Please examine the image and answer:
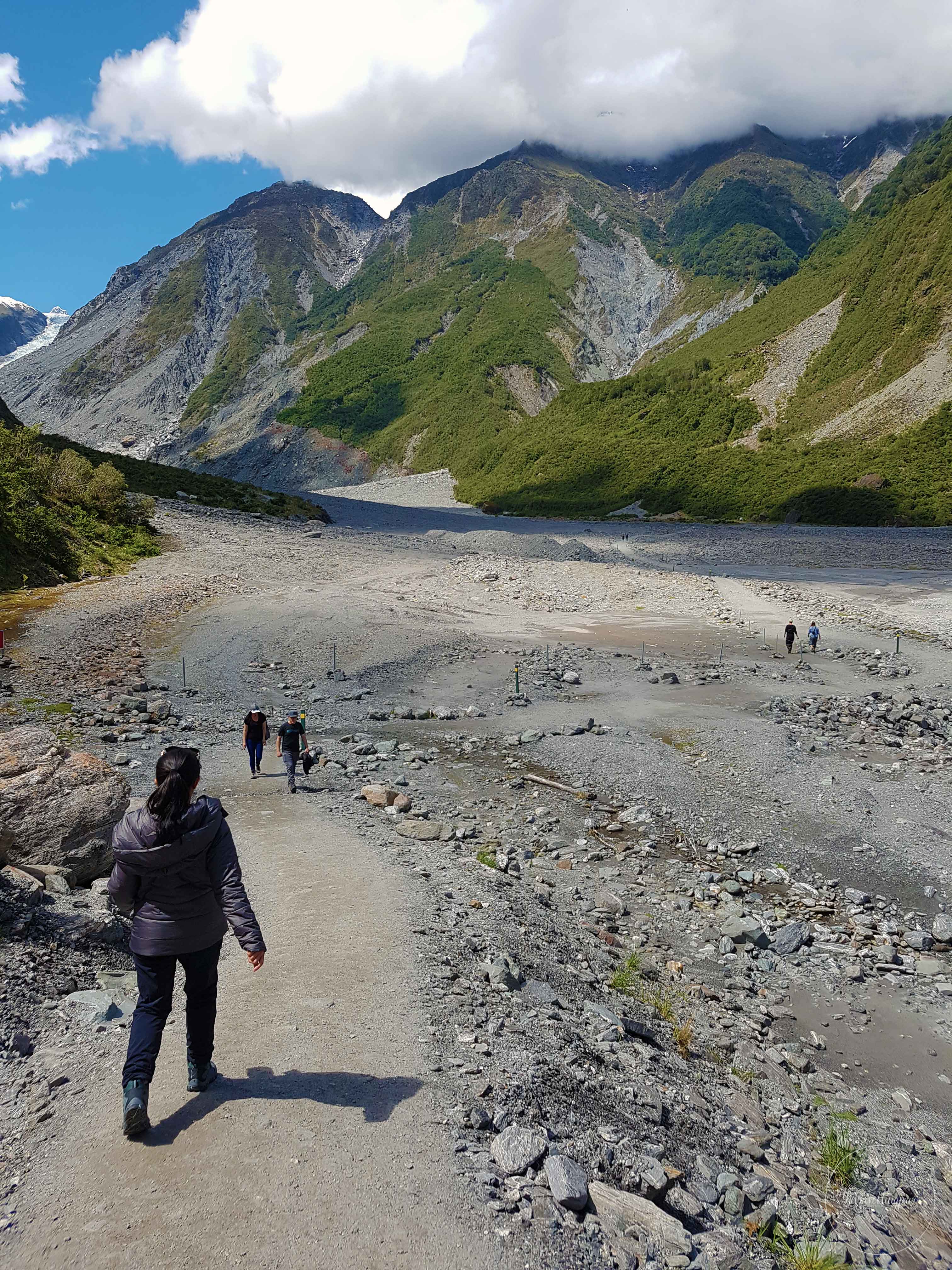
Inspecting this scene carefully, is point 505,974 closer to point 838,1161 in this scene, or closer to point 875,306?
point 838,1161

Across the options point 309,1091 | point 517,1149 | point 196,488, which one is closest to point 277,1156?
point 309,1091

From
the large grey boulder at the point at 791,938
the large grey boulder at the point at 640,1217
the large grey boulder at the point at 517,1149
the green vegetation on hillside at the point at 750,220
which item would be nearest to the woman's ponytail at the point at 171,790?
the large grey boulder at the point at 517,1149

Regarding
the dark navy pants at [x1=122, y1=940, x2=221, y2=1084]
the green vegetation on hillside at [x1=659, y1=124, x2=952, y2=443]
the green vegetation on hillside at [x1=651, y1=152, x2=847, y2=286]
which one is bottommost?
the dark navy pants at [x1=122, y1=940, x2=221, y2=1084]

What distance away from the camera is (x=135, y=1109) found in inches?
161

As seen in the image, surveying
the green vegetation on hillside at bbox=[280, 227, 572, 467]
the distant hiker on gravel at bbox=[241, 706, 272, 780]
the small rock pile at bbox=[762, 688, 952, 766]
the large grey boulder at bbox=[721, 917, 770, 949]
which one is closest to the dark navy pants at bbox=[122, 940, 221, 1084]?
the large grey boulder at bbox=[721, 917, 770, 949]

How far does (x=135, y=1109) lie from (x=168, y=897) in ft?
3.61

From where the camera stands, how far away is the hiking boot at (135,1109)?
4082mm

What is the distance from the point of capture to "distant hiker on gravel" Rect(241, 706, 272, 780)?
41.7 ft

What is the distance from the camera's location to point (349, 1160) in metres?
4.15

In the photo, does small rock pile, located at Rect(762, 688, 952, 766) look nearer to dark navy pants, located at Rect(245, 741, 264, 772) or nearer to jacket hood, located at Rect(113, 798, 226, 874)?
dark navy pants, located at Rect(245, 741, 264, 772)

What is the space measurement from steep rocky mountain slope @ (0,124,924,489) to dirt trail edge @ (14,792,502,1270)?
104133 mm

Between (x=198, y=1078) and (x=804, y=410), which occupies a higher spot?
(x=804, y=410)

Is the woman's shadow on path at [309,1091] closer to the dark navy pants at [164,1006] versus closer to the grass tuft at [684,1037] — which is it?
the dark navy pants at [164,1006]

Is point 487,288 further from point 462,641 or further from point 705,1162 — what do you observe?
point 705,1162
